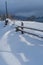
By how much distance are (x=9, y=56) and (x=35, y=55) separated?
0.95 metres

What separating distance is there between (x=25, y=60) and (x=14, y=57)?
1.94 feet

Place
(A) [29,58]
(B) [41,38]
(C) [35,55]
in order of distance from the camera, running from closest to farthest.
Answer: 1. (A) [29,58]
2. (C) [35,55]
3. (B) [41,38]

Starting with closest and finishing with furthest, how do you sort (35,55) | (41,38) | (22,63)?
1. (22,63)
2. (35,55)
3. (41,38)

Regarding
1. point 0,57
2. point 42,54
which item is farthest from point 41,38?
point 0,57

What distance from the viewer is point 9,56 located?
24.5 feet

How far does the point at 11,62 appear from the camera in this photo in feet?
21.4

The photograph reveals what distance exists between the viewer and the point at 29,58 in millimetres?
7098

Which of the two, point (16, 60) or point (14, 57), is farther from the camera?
point (14, 57)

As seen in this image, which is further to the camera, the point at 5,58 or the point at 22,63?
the point at 5,58

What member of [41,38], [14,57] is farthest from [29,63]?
[41,38]

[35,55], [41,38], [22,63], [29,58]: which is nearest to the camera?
[22,63]

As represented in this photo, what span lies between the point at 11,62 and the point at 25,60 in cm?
54

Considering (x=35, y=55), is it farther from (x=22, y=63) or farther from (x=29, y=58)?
(x=22, y=63)

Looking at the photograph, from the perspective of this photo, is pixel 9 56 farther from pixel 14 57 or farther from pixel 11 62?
pixel 11 62
